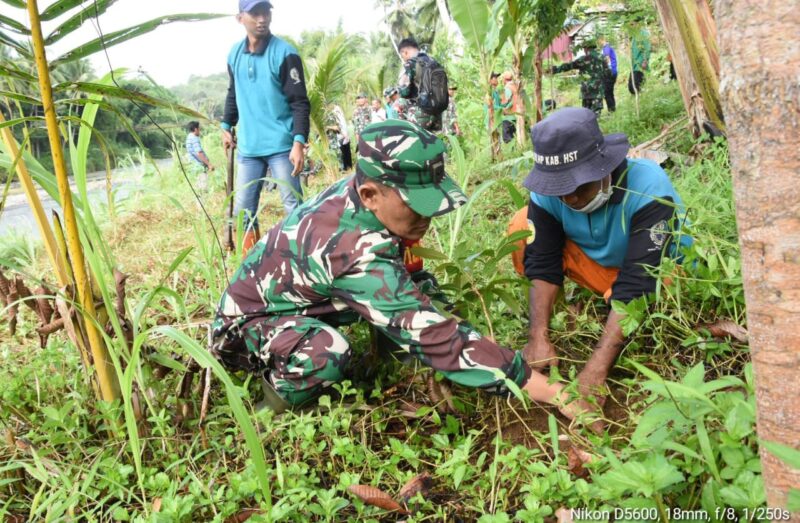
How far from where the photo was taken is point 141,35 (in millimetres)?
1353

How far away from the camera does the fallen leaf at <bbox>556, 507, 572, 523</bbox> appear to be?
107 cm

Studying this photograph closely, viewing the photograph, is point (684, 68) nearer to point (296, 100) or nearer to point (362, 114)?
point (296, 100)

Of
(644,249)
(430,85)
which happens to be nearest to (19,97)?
(644,249)

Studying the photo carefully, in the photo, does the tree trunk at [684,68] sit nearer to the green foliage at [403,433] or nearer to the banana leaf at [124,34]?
the green foliage at [403,433]

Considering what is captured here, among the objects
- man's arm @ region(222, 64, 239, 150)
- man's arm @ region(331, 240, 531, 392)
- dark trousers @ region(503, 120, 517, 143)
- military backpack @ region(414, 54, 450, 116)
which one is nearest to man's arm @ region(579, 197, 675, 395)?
man's arm @ region(331, 240, 531, 392)

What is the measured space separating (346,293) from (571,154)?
2.44 feet

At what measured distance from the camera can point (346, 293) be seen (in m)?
1.57

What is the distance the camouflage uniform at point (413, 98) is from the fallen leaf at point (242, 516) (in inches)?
185

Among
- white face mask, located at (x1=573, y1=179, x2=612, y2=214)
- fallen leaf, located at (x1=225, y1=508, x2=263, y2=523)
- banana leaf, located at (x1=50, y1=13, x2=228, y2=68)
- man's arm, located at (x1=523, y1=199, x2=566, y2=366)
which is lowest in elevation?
fallen leaf, located at (x1=225, y1=508, x2=263, y2=523)

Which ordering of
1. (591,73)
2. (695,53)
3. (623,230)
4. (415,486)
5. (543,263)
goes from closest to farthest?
(415,486) < (623,230) < (543,263) < (695,53) < (591,73)

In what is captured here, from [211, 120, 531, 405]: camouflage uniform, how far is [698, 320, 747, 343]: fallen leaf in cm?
55

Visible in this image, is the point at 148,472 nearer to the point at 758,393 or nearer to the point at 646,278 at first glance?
the point at 758,393

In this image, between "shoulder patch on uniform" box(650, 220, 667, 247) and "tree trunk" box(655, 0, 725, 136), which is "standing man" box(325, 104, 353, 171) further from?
"shoulder patch on uniform" box(650, 220, 667, 247)

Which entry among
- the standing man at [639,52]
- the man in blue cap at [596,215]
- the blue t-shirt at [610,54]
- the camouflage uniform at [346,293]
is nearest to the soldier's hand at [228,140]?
→ the camouflage uniform at [346,293]
